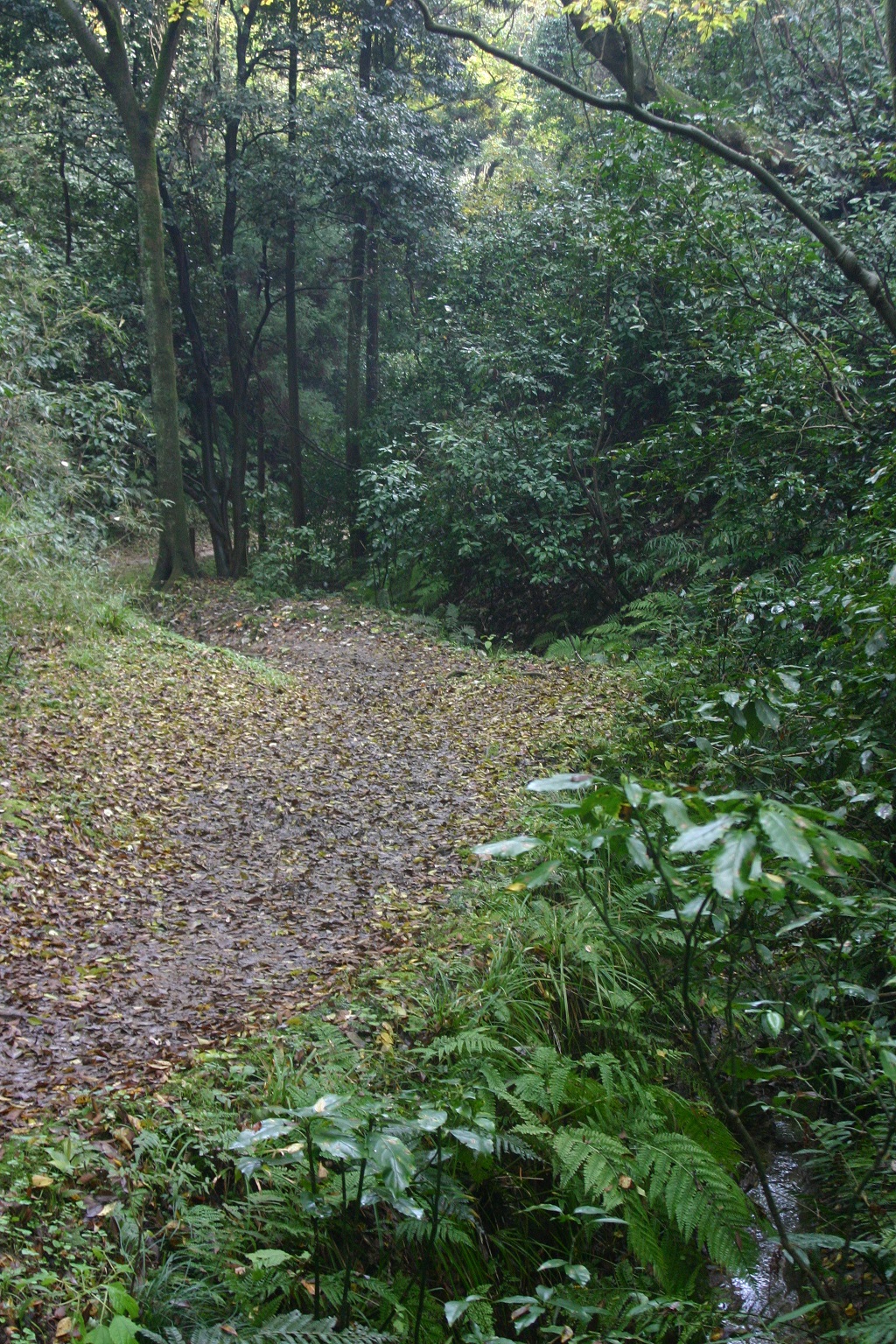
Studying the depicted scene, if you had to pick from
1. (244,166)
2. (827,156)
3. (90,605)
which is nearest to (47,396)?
(90,605)

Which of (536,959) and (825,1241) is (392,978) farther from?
(825,1241)

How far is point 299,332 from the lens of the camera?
1650 centimetres

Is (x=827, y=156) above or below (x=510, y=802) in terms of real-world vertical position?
above

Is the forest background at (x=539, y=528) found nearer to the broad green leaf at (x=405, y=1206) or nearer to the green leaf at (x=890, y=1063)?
the green leaf at (x=890, y=1063)

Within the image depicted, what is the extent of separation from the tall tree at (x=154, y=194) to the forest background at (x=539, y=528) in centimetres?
7

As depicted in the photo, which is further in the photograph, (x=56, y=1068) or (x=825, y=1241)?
(x=56, y=1068)

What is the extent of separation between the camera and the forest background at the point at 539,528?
8.46 ft

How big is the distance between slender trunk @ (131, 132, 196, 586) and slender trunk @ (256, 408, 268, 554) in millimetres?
2134

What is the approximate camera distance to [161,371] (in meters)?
12.0

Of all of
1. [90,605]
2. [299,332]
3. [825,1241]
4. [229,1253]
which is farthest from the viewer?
[299,332]

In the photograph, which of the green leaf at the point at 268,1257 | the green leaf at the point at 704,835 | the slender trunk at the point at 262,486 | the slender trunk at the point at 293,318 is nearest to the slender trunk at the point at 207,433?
the slender trunk at the point at 262,486

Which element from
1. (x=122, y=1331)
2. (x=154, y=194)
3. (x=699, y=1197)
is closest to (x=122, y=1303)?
(x=122, y=1331)

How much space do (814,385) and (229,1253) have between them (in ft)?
23.7

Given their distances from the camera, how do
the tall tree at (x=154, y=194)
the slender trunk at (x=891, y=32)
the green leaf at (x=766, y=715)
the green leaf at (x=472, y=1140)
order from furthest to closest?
the tall tree at (x=154, y=194) → the slender trunk at (x=891, y=32) → the green leaf at (x=766, y=715) → the green leaf at (x=472, y=1140)
